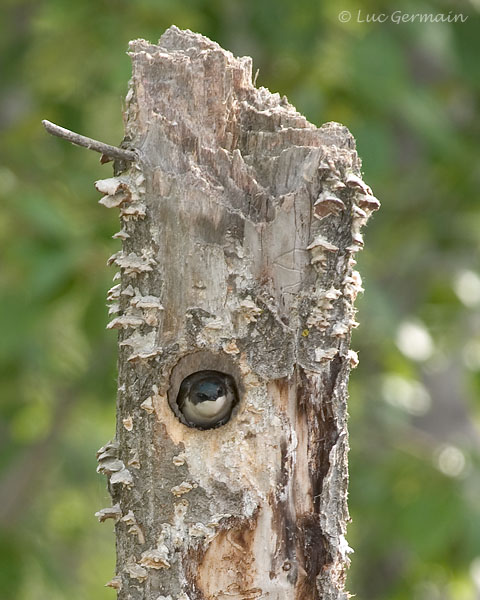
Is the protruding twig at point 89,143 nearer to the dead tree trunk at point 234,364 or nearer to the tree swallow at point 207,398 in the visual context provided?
the dead tree trunk at point 234,364

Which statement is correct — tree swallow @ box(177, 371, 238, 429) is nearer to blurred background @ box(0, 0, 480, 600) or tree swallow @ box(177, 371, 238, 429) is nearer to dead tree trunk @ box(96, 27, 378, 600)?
dead tree trunk @ box(96, 27, 378, 600)

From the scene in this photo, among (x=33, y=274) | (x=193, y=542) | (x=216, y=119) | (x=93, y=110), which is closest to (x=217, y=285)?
(x=216, y=119)

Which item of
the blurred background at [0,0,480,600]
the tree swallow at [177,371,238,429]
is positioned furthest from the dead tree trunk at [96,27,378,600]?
the blurred background at [0,0,480,600]

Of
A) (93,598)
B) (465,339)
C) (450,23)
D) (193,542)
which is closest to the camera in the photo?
(193,542)

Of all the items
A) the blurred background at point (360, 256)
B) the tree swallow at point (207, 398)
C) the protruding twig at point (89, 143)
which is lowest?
Answer: the tree swallow at point (207, 398)

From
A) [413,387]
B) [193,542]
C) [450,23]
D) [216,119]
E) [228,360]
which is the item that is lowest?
[193,542]

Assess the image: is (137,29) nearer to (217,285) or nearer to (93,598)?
(217,285)

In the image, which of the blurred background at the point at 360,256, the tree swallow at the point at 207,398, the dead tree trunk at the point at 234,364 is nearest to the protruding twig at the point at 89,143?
the dead tree trunk at the point at 234,364
